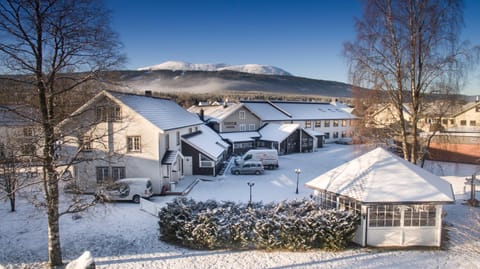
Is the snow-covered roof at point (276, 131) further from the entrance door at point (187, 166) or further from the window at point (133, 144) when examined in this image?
the window at point (133, 144)

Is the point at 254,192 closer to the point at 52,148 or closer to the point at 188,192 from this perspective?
the point at 188,192

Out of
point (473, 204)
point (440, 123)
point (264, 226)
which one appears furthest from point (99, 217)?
point (473, 204)

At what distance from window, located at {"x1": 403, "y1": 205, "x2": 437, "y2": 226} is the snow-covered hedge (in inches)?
85.3

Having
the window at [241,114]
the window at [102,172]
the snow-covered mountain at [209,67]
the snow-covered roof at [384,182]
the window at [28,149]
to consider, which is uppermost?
the snow-covered mountain at [209,67]

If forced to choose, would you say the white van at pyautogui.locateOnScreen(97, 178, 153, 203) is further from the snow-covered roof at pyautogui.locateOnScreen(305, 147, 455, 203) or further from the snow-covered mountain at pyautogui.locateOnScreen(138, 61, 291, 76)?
the snow-covered mountain at pyautogui.locateOnScreen(138, 61, 291, 76)

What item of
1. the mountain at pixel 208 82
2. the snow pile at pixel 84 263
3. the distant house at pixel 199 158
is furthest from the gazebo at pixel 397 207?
the distant house at pixel 199 158

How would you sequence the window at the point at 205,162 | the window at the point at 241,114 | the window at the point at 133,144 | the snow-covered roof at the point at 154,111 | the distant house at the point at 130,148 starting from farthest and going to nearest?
the window at the point at 241,114, the window at the point at 205,162, the window at the point at 133,144, the snow-covered roof at the point at 154,111, the distant house at the point at 130,148

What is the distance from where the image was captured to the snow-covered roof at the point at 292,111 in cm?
4487

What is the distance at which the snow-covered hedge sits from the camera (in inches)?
459

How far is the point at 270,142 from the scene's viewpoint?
124 feet

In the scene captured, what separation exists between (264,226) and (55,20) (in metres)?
10.3

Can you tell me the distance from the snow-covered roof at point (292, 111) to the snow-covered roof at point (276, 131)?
8.66 feet

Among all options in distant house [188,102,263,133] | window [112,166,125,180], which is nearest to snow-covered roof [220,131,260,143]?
distant house [188,102,263,133]

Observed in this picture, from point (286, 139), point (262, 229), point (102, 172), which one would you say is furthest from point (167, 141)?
point (286, 139)
